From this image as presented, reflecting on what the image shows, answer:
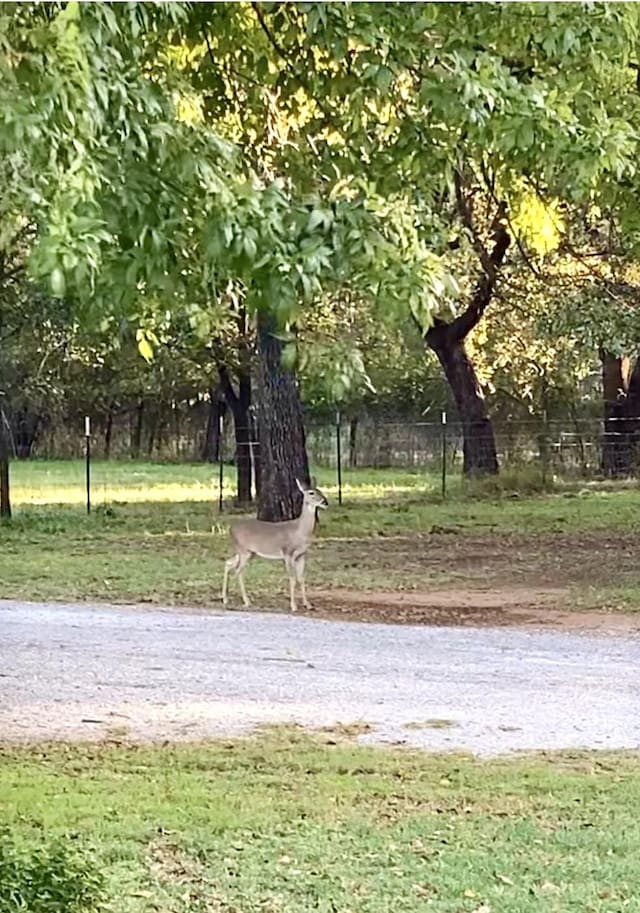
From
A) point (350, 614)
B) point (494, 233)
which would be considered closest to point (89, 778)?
point (350, 614)

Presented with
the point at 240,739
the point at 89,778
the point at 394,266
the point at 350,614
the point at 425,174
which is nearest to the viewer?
the point at 394,266

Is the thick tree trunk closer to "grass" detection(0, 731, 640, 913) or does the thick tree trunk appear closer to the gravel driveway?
the gravel driveway

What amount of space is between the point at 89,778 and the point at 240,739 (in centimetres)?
98

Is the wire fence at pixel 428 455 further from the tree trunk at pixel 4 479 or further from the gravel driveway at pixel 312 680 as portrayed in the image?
the gravel driveway at pixel 312 680

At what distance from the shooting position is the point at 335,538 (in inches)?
747

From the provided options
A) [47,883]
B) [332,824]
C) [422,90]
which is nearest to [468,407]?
[332,824]

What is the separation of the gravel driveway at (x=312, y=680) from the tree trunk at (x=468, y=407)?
1566 centimetres

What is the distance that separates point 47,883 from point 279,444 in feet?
52.4

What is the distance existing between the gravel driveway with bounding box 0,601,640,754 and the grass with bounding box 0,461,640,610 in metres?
1.83

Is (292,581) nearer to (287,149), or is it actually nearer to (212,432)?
(287,149)

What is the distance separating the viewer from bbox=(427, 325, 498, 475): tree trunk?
2706cm

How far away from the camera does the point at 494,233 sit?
2241 centimetres

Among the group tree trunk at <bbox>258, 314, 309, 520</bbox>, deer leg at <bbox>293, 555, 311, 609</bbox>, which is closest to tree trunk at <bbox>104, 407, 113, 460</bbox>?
tree trunk at <bbox>258, 314, 309, 520</bbox>

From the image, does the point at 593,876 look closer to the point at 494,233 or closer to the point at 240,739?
the point at 240,739
